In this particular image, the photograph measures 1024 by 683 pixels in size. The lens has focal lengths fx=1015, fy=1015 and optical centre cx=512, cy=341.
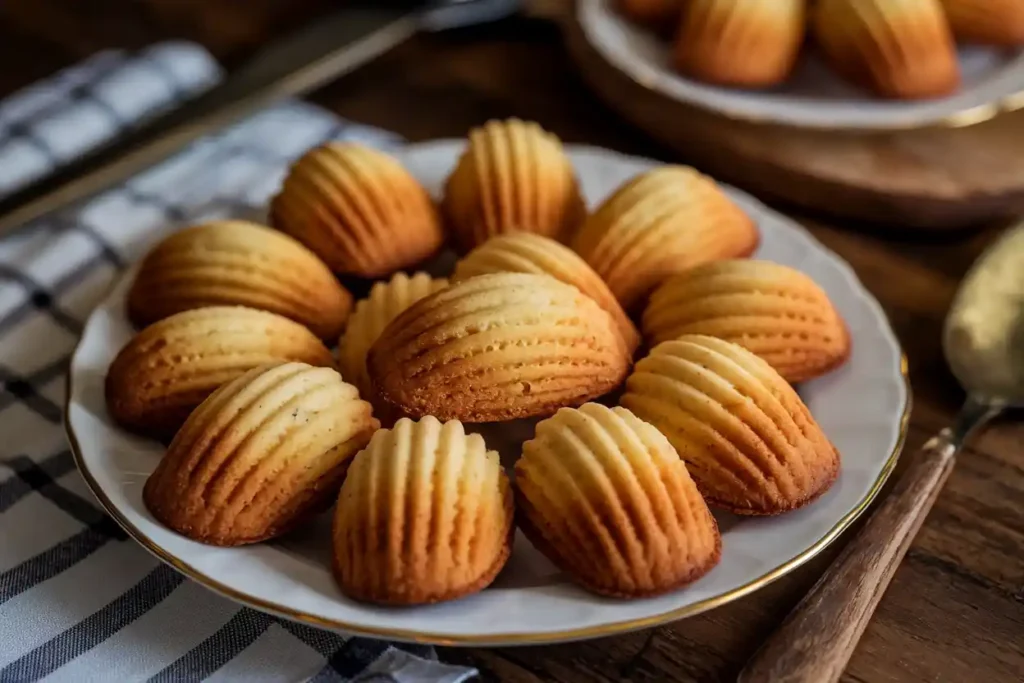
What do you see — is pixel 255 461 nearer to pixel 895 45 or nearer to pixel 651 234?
pixel 651 234

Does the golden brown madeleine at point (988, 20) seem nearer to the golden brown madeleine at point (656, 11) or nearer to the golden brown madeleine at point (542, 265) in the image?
the golden brown madeleine at point (656, 11)

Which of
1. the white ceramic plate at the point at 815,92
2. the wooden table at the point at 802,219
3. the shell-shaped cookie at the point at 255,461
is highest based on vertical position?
the shell-shaped cookie at the point at 255,461

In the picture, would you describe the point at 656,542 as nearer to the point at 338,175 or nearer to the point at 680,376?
the point at 680,376

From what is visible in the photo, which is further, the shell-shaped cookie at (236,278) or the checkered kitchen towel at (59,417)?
the shell-shaped cookie at (236,278)

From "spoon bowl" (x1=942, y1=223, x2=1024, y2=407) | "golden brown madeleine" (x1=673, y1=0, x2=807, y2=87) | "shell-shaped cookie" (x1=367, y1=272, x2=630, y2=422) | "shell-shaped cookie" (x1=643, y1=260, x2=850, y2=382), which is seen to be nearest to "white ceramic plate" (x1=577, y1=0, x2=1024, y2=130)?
"golden brown madeleine" (x1=673, y1=0, x2=807, y2=87)

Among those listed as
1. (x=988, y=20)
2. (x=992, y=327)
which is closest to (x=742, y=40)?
(x=988, y=20)

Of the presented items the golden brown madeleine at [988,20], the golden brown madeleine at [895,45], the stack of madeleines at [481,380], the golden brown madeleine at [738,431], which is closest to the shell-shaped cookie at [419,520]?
the stack of madeleines at [481,380]
